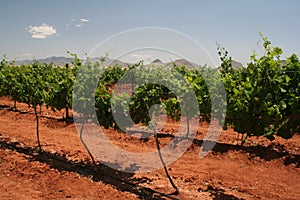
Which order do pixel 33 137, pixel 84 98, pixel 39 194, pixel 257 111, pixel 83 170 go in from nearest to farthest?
1. pixel 257 111
2. pixel 39 194
3. pixel 84 98
4. pixel 83 170
5. pixel 33 137

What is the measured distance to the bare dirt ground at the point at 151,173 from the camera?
667 centimetres

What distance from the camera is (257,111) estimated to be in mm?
5910

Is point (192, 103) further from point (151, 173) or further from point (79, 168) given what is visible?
point (79, 168)

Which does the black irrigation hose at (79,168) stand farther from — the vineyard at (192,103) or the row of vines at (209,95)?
the row of vines at (209,95)

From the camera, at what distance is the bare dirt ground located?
6.67 meters

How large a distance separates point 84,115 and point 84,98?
0.66 metres

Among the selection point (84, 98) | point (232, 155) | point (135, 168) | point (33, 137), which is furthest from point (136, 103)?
point (33, 137)

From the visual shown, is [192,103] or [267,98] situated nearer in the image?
[267,98]

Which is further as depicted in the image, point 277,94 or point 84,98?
point 84,98

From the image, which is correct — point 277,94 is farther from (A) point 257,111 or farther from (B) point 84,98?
(B) point 84,98

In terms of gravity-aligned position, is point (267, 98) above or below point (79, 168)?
above

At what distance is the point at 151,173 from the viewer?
7.97 meters

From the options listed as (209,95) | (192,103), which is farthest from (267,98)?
(209,95)

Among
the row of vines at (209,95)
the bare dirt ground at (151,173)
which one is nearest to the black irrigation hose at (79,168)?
the bare dirt ground at (151,173)
